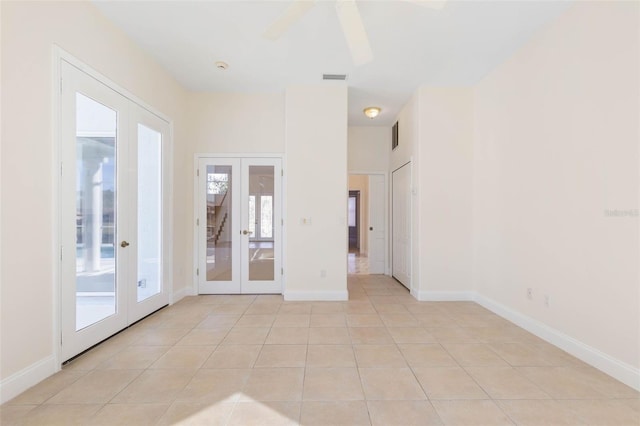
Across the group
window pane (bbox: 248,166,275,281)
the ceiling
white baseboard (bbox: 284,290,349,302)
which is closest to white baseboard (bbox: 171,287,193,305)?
window pane (bbox: 248,166,275,281)

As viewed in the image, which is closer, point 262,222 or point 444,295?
point 444,295

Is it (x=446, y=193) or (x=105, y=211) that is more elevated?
(x=446, y=193)

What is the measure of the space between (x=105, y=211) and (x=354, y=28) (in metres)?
3.01

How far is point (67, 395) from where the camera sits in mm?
1990

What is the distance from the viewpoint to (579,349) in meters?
2.52

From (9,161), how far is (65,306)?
119cm

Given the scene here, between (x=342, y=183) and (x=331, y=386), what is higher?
(x=342, y=183)

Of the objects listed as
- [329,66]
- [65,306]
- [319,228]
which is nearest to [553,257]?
[319,228]

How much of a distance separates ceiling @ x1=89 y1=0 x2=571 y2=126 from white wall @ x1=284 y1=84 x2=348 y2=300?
352 millimetres

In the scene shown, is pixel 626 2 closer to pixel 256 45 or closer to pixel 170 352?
pixel 256 45

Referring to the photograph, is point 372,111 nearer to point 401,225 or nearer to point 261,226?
point 401,225

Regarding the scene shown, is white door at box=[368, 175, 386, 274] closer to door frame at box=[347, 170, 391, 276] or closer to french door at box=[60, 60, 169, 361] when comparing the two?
door frame at box=[347, 170, 391, 276]

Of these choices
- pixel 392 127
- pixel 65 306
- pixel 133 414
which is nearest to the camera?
pixel 133 414

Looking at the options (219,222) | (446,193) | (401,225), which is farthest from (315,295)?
(446,193)
